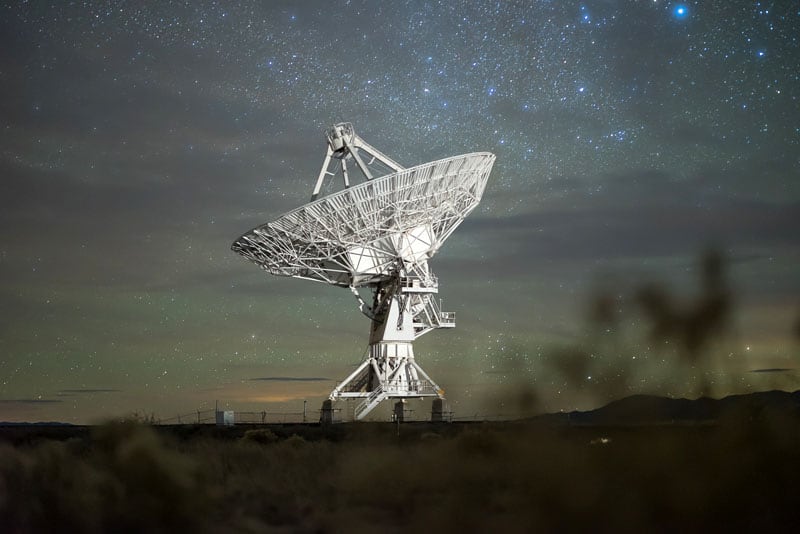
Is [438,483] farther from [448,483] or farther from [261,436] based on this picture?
[261,436]

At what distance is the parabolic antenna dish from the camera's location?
47094 millimetres

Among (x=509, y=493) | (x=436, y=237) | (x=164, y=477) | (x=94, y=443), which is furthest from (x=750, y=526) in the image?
(x=436, y=237)

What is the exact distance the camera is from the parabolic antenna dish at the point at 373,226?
155ft

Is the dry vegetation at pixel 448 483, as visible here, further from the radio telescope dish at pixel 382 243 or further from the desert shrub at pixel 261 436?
the radio telescope dish at pixel 382 243

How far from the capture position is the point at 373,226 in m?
48.1

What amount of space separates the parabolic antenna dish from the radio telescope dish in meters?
0.06

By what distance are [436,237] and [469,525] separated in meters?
36.2

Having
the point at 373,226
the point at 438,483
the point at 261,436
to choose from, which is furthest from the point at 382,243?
the point at 438,483

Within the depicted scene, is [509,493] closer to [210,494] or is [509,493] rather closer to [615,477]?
[615,477]

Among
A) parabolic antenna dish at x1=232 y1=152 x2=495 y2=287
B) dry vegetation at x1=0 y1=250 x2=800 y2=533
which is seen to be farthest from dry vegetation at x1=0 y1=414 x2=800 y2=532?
parabolic antenna dish at x1=232 y1=152 x2=495 y2=287

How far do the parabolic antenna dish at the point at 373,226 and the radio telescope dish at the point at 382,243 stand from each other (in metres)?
0.06

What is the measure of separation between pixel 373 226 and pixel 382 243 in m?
4.18

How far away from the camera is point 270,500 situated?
75.8 ft

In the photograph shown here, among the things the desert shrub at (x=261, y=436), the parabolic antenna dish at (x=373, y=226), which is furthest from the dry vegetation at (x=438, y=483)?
the parabolic antenna dish at (x=373, y=226)
